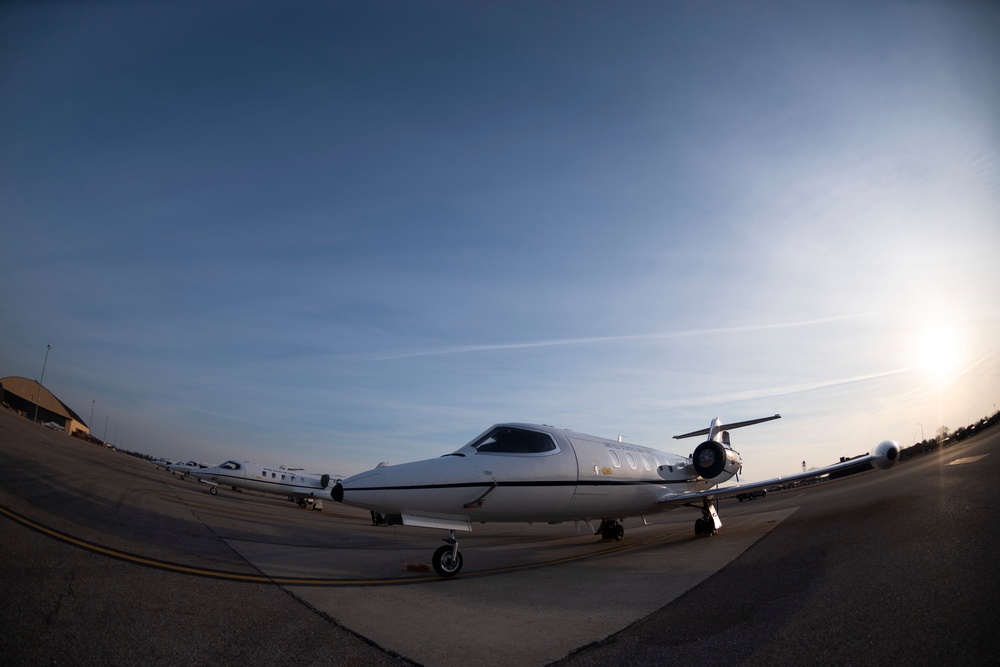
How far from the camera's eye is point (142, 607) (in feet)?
15.3

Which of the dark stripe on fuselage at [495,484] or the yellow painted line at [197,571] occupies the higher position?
the dark stripe on fuselage at [495,484]

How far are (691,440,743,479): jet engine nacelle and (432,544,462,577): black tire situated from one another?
9.51 metres

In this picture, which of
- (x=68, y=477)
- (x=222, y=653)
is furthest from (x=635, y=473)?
(x=68, y=477)

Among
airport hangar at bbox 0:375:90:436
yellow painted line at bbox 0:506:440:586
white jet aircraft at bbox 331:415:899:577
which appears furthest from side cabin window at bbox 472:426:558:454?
airport hangar at bbox 0:375:90:436

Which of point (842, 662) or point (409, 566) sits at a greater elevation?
point (842, 662)

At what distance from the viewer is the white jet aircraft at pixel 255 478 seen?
31125 millimetres

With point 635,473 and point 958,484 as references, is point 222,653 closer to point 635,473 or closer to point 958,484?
point 635,473

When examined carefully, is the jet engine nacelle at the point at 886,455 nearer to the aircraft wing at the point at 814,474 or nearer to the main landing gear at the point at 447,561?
the aircraft wing at the point at 814,474

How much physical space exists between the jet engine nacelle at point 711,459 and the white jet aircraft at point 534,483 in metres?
0.03

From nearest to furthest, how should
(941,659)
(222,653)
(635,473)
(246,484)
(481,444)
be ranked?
1. (941,659)
2. (222,653)
3. (481,444)
4. (635,473)
5. (246,484)

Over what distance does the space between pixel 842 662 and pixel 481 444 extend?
695cm

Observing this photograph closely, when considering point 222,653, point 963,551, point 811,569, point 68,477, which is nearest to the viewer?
point 222,653

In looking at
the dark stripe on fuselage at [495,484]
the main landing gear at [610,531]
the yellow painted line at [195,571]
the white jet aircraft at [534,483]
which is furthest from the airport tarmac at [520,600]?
the main landing gear at [610,531]

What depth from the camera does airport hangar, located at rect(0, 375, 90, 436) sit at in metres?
75.8
